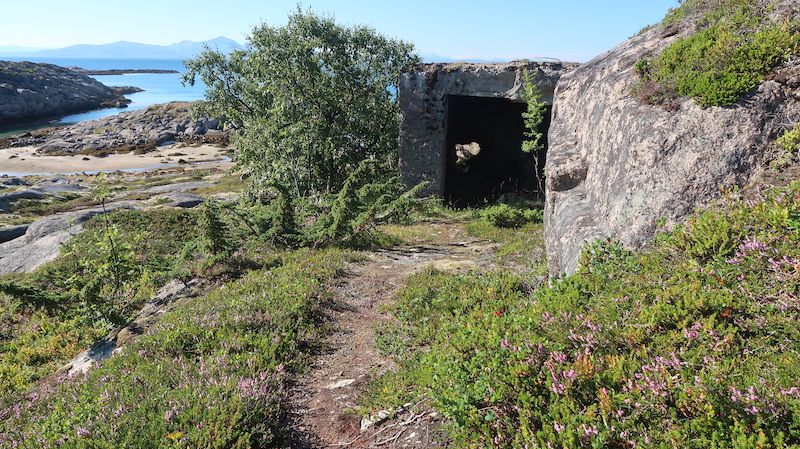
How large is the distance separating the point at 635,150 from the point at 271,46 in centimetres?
1442

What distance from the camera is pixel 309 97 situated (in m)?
16.0

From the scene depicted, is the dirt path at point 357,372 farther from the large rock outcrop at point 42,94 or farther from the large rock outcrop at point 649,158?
the large rock outcrop at point 42,94

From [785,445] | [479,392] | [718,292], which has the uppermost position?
[718,292]

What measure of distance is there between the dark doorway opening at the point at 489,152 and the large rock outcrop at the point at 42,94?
97.9 metres

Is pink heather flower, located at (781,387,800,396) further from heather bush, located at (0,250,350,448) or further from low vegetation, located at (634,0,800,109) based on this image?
heather bush, located at (0,250,350,448)

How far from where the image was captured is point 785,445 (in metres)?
2.68

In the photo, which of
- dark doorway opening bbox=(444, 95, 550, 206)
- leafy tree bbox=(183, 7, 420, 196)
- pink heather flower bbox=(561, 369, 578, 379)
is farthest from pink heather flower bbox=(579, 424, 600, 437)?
dark doorway opening bbox=(444, 95, 550, 206)

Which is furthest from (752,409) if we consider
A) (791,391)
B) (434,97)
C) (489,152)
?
(489,152)

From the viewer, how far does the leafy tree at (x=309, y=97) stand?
1582cm

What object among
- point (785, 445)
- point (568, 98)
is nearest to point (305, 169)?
point (568, 98)

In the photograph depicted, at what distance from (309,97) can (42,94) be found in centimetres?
11229

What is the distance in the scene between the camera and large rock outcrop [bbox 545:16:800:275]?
5324 mm

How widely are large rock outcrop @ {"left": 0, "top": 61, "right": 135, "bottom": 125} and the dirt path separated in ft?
344

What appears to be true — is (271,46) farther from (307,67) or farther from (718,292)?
(718,292)
